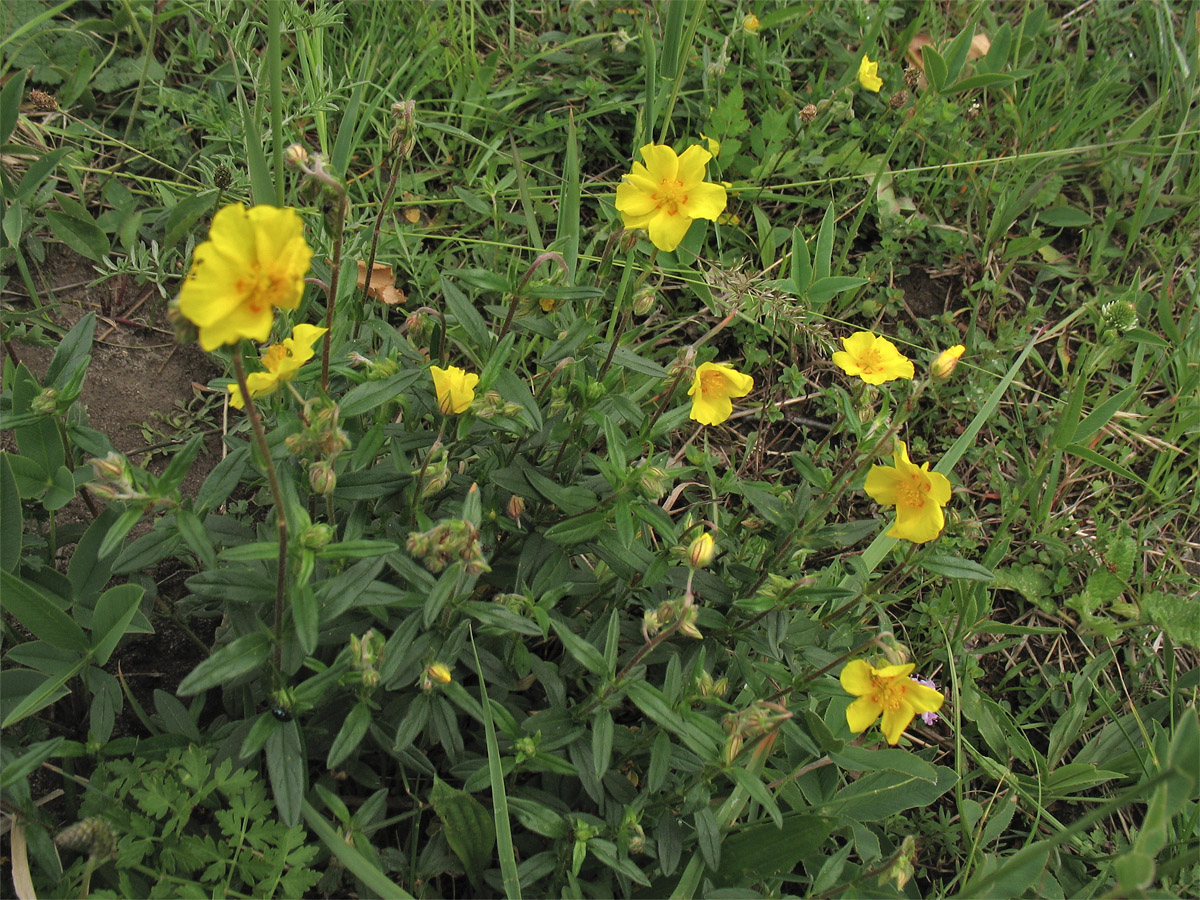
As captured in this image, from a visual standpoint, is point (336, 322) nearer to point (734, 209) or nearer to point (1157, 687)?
point (734, 209)

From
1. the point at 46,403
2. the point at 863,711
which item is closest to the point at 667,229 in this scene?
the point at 863,711

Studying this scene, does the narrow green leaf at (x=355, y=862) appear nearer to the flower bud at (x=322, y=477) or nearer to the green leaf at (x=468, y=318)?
the flower bud at (x=322, y=477)

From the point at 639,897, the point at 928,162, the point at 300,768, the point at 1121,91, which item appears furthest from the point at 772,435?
the point at 1121,91

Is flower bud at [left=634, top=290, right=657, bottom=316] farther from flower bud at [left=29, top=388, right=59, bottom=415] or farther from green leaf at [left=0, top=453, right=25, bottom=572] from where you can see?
green leaf at [left=0, top=453, right=25, bottom=572]

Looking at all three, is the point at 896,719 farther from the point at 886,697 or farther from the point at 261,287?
the point at 261,287

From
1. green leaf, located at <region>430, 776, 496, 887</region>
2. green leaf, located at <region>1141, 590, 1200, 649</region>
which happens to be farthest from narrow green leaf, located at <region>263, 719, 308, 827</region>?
green leaf, located at <region>1141, 590, 1200, 649</region>

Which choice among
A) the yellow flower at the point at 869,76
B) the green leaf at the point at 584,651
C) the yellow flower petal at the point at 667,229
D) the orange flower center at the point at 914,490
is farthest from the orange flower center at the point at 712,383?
the yellow flower at the point at 869,76
